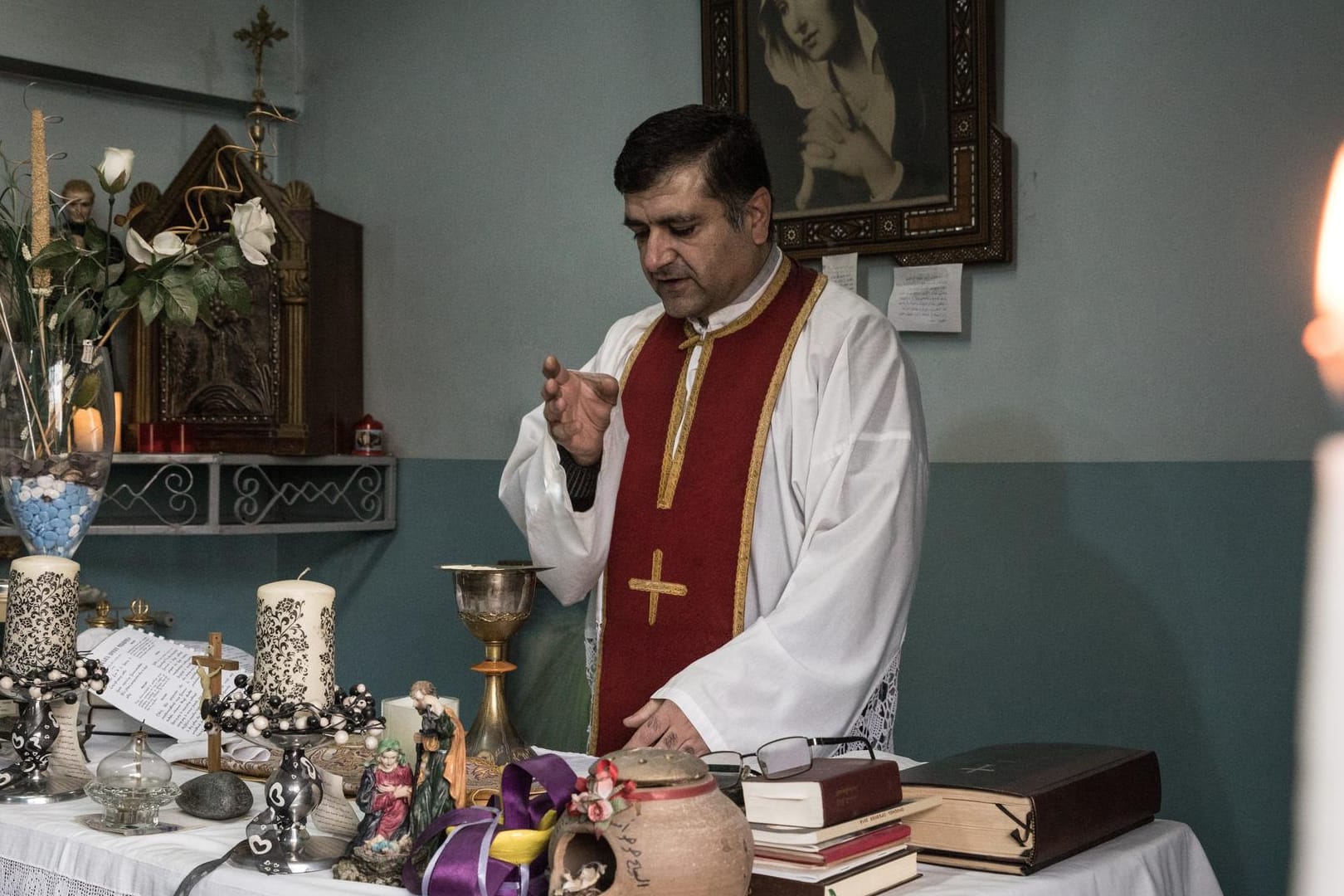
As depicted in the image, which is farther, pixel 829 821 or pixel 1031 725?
pixel 1031 725

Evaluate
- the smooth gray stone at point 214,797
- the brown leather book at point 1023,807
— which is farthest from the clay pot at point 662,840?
the smooth gray stone at point 214,797

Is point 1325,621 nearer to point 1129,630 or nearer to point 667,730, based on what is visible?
point 1129,630

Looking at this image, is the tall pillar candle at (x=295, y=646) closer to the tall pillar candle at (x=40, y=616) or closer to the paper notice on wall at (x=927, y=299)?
the tall pillar candle at (x=40, y=616)

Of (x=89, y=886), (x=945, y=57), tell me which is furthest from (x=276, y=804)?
(x=945, y=57)

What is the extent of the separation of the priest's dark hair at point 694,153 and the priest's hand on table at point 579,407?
43cm

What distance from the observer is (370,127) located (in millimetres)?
5270

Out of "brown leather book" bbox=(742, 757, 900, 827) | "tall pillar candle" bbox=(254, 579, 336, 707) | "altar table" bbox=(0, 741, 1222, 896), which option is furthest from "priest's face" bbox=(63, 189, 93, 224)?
"brown leather book" bbox=(742, 757, 900, 827)

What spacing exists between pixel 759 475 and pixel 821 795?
1276 millimetres

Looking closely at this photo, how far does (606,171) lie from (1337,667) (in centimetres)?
267

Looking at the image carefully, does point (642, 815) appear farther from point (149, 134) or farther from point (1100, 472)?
point (149, 134)

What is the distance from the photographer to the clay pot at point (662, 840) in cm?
124

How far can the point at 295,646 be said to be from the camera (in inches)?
66.5

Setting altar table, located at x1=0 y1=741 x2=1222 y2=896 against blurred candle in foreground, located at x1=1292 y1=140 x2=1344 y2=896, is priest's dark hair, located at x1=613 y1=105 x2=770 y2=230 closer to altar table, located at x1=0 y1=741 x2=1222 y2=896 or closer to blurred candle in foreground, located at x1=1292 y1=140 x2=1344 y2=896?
altar table, located at x1=0 y1=741 x2=1222 y2=896

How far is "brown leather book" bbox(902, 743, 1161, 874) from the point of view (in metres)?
1.53
